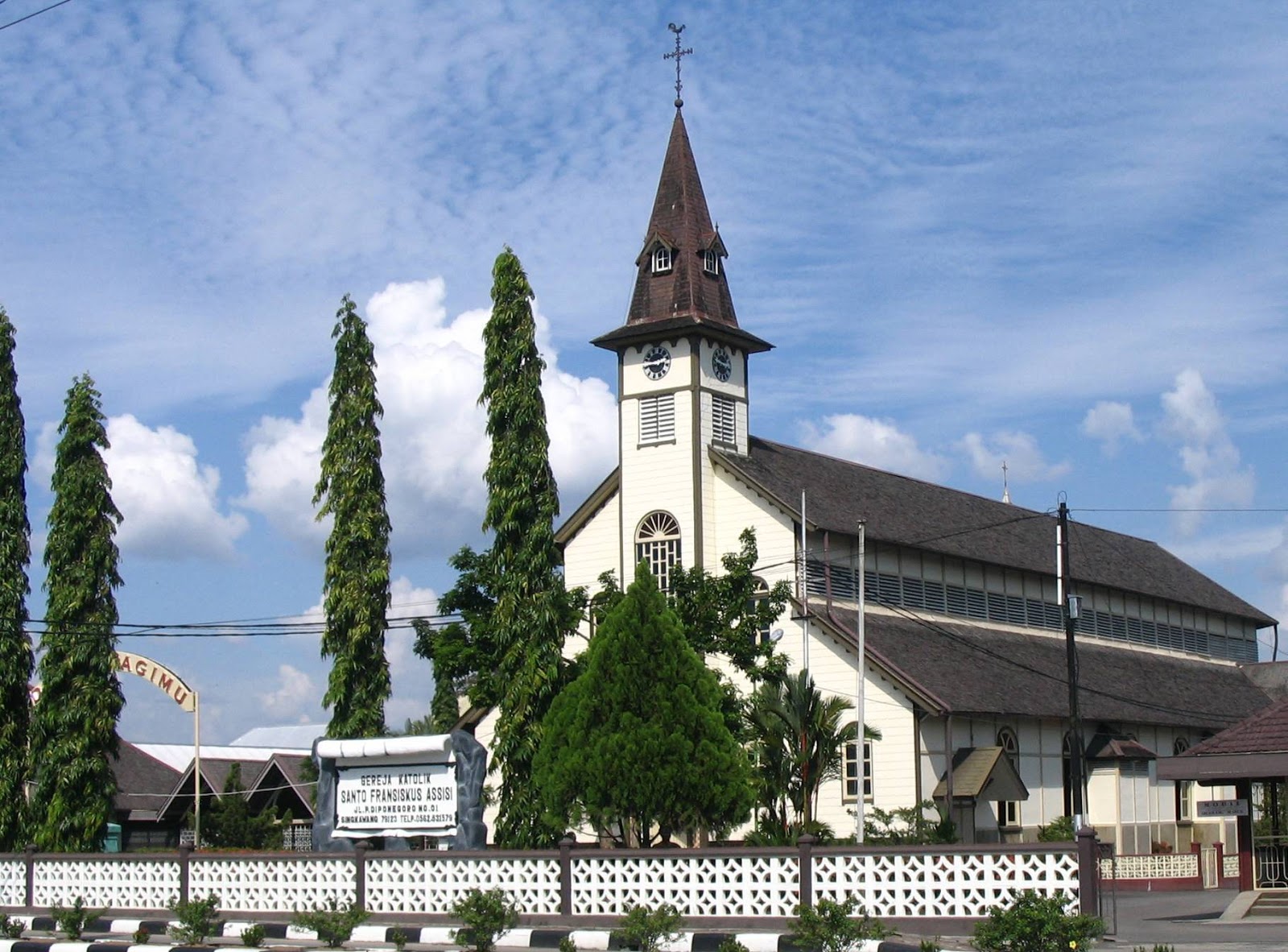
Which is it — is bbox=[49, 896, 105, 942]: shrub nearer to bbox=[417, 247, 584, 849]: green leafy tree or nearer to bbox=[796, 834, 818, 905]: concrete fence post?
bbox=[417, 247, 584, 849]: green leafy tree

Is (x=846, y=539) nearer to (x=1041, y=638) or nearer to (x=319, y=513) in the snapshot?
Answer: (x=1041, y=638)

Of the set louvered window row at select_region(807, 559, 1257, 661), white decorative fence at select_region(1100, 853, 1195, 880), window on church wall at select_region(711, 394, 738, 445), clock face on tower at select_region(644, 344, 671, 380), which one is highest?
clock face on tower at select_region(644, 344, 671, 380)

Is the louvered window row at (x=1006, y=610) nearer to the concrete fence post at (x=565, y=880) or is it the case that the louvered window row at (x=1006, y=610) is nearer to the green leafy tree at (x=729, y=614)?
the green leafy tree at (x=729, y=614)

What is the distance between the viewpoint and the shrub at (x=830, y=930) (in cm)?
1798

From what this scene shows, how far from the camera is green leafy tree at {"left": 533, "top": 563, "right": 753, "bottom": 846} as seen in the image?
2458cm

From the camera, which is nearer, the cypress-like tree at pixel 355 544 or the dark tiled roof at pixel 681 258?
the cypress-like tree at pixel 355 544

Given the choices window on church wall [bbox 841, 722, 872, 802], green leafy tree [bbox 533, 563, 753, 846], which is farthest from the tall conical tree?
window on church wall [bbox 841, 722, 872, 802]

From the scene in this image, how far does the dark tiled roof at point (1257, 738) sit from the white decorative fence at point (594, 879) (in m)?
8.95

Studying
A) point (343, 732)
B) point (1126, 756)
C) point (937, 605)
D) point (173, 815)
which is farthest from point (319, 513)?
point (173, 815)

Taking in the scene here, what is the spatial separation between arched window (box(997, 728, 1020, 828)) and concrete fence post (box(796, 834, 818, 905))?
20.1 meters

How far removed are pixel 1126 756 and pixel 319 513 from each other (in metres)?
22.5

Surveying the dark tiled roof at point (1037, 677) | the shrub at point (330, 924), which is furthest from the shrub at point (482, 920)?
the dark tiled roof at point (1037, 677)

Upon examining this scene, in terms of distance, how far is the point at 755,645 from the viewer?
36.7 metres

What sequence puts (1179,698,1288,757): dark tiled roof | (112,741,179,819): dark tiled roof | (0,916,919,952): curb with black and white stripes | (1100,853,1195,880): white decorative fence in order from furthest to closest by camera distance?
(112,741,179,819): dark tiled roof < (1100,853,1195,880): white decorative fence < (1179,698,1288,757): dark tiled roof < (0,916,919,952): curb with black and white stripes
